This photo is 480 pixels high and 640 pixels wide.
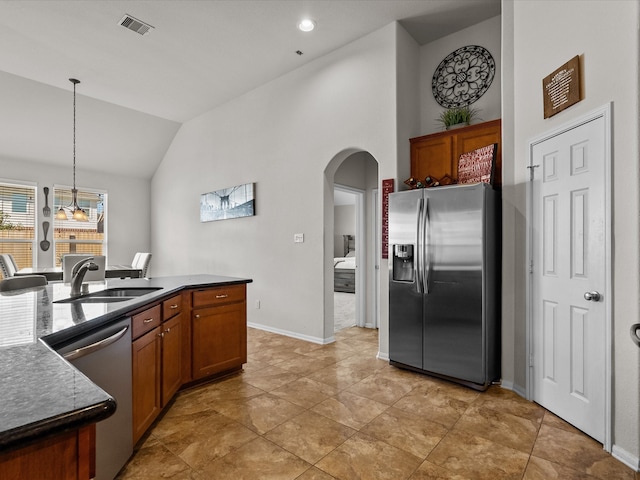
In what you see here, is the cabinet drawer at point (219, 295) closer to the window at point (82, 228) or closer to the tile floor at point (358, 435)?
the tile floor at point (358, 435)

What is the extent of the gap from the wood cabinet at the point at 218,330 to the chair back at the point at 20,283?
112cm

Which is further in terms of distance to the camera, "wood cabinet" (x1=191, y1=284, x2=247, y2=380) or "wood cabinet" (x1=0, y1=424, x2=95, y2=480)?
"wood cabinet" (x1=191, y1=284, x2=247, y2=380)

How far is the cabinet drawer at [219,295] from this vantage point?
3.01 meters

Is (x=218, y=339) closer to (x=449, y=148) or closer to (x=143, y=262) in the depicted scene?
(x=449, y=148)

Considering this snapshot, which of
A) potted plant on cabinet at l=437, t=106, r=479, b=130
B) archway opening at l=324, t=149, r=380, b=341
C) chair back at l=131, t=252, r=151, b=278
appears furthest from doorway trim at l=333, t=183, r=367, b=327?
chair back at l=131, t=252, r=151, b=278

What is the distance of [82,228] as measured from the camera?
286 inches

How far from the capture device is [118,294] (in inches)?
104

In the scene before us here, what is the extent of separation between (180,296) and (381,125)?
267 cm

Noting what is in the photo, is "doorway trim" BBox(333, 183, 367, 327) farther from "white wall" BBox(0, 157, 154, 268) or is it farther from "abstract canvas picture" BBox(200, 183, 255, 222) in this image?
"white wall" BBox(0, 157, 154, 268)

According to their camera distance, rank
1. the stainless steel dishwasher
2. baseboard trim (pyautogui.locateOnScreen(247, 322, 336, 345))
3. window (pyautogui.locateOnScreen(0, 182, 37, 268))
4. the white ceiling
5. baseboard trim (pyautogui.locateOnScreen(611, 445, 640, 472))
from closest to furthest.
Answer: the stainless steel dishwasher → baseboard trim (pyautogui.locateOnScreen(611, 445, 640, 472)) → the white ceiling → baseboard trim (pyautogui.locateOnScreen(247, 322, 336, 345)) → window (pyautogui.locateOnScreen(0, 182, 37, 268))

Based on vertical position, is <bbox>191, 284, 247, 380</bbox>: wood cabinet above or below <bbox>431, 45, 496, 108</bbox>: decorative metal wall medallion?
below

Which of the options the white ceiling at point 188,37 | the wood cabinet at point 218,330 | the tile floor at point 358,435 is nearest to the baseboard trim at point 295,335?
the tile floor at point 358,435

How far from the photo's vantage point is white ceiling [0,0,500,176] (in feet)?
11.8

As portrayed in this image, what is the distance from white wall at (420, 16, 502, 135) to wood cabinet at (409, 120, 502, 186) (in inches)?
15.1
